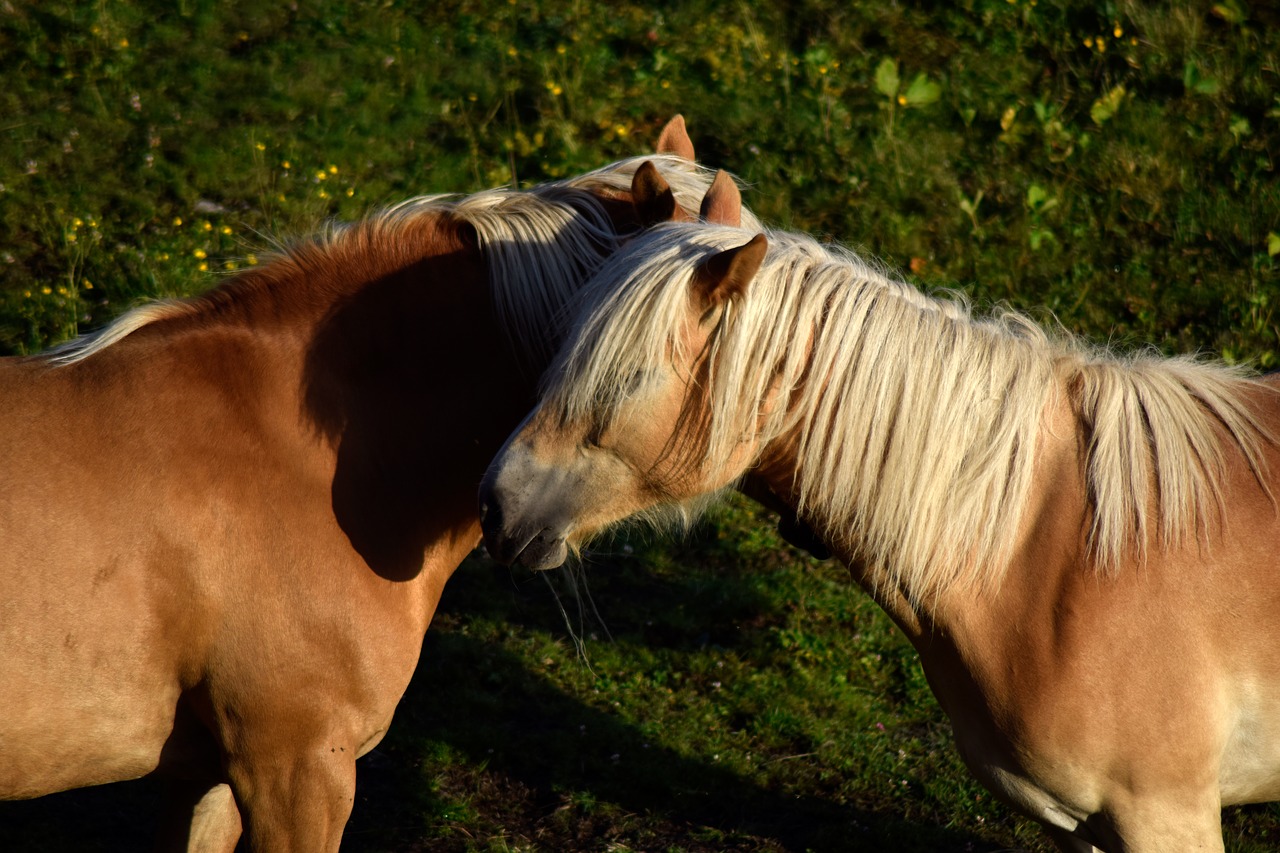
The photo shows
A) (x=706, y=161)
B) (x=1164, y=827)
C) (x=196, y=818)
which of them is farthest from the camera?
(x=706, y=161)

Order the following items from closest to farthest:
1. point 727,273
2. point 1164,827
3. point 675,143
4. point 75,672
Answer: point 727,273 → point 1164,827 → point 75,672 → point 675,143

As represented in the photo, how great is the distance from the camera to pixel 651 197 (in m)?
2.73

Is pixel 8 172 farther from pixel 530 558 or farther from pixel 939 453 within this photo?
pixel 939 453

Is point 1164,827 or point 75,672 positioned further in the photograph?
point 75,672

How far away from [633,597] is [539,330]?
256cm

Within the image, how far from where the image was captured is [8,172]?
6.03m

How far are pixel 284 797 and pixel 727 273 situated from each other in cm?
165

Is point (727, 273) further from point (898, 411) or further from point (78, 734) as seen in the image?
point (78, 734)

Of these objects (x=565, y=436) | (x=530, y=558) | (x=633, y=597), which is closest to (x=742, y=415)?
(x=565, y=436)

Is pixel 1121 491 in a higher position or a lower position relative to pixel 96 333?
lower

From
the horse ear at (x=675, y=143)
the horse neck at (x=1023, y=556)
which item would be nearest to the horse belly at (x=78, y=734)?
the horse neck at (x=1023, y=556)

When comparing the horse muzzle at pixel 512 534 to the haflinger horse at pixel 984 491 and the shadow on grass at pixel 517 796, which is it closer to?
the haflinger horse at pixel 984 491

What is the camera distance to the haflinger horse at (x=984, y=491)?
236 centimetres

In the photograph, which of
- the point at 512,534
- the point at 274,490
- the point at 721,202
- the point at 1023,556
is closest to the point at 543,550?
the point at 512,534
